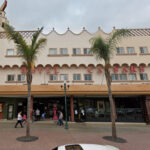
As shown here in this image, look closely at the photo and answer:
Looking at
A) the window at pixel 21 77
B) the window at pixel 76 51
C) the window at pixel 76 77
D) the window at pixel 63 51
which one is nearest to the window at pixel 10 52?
the window at pixel 21 77

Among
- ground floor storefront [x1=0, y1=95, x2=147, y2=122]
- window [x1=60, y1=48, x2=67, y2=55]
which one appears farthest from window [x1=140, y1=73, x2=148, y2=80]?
window [x1=60, y1=48, x2=67, y2=55]

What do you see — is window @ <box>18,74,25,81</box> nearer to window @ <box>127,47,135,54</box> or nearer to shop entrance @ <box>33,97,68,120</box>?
shop entrance @ <box>33,97,68,120</box>

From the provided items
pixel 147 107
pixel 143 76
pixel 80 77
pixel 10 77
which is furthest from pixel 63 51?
pixel 147 107

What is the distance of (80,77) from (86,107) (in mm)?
4470

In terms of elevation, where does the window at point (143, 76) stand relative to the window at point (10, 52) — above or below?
below

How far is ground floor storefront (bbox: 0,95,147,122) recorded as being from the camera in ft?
51.1

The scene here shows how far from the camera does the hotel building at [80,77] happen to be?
15.3 metres

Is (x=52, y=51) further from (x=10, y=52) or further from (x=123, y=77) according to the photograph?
(x=123, y=77)

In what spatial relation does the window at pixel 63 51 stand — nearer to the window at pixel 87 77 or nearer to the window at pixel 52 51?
the window at pixel 52 51

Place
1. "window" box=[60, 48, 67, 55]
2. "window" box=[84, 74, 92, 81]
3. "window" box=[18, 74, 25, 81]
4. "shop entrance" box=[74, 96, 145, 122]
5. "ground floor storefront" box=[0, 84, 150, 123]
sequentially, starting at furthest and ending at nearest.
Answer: "window" box=[60, 48, 67, 55] → "window" box=[84, 74, 92, 81] → "window" box=[18, 74, 25, 81] → "shop entrance" box=[74, 96, 145, 122] → "ground floor storefront" box=[0, 84, 150, 123]

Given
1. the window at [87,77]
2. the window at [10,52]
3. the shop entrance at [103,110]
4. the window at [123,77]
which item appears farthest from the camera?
the window at [10,52]

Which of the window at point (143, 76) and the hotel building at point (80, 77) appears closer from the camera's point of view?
the hotel building at point (80, 77)

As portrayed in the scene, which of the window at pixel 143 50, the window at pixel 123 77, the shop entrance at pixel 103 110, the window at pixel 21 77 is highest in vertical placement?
the window at pixel 143 50

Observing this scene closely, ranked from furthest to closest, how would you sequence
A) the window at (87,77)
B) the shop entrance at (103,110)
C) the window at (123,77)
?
1. the window at (87,77)
2. the window at (123,77)
3. the shop entrance at (103,110)
